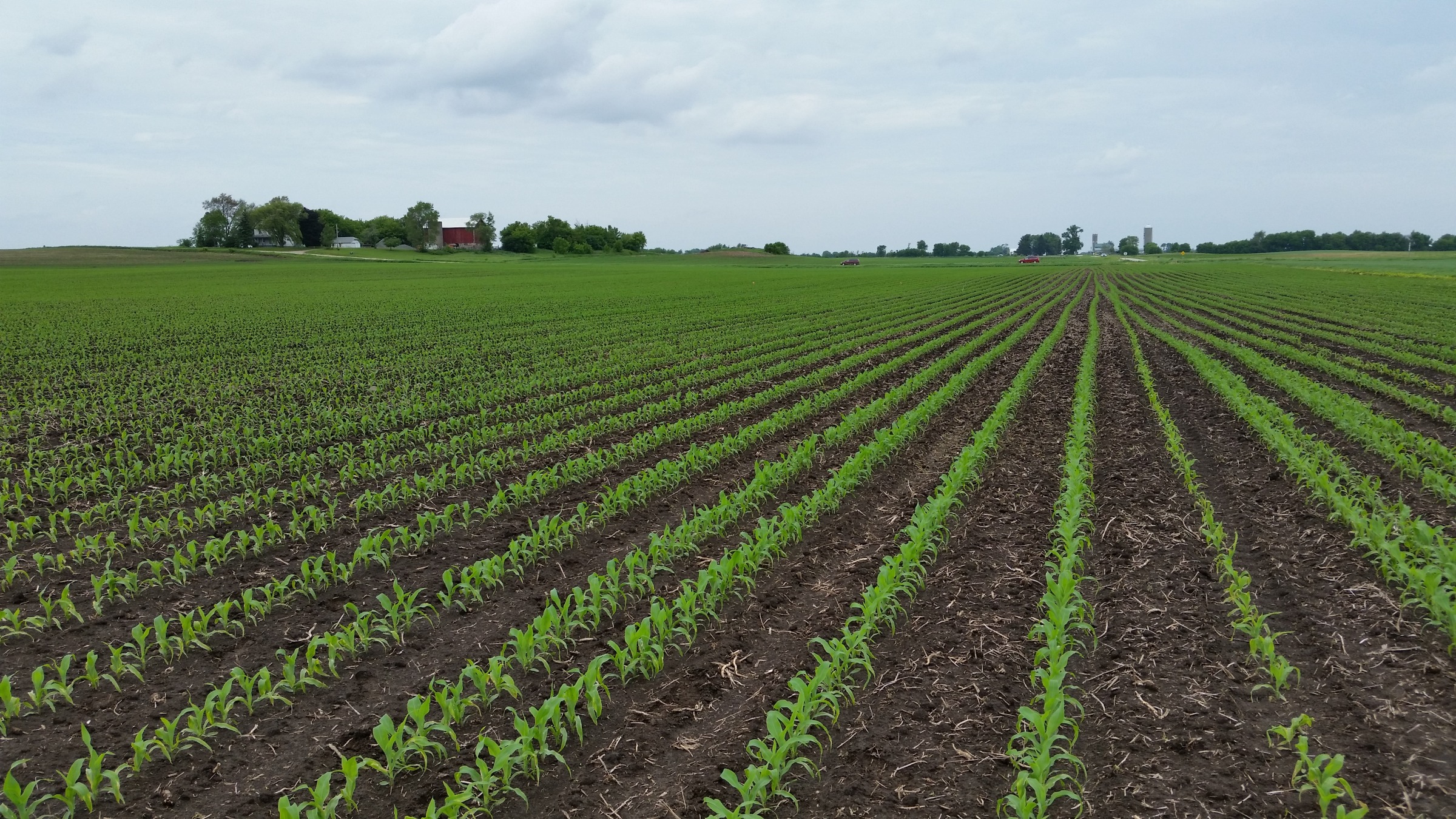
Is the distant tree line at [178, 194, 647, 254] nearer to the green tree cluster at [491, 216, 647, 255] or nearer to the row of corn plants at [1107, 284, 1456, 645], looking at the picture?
the green tree cluster at [491, 216, 647, 255]

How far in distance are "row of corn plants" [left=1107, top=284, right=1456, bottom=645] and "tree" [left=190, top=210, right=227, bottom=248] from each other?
150965 millimetres

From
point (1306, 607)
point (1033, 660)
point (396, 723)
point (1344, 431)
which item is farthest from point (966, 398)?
point (396, 723)

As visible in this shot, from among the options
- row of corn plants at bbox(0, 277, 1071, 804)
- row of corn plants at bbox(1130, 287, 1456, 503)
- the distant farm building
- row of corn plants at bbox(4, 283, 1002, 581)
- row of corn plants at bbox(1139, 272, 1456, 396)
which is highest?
the distant farm building

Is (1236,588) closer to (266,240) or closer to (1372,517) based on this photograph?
Answer: (1372,517)

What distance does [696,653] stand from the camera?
553 cm

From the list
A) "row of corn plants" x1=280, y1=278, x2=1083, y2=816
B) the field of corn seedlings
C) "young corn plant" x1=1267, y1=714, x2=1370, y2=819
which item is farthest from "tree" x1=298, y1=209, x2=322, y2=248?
"young corn plant" x1=1267, y1=714, x2=1370, y2=819

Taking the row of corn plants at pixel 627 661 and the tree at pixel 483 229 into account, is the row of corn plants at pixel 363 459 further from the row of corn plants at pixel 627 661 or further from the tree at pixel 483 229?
the tree at pixel 483 229

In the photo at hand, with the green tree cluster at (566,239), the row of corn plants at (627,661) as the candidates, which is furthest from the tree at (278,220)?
the row of corn plants at (627,661)

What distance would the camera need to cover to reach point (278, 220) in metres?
122

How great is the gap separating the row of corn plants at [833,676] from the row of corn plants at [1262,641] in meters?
2.29

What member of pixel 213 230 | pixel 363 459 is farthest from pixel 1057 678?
pixel 213 230

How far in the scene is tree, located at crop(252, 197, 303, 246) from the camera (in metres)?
122

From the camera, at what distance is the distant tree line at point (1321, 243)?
141 metres

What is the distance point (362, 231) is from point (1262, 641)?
539 feet
